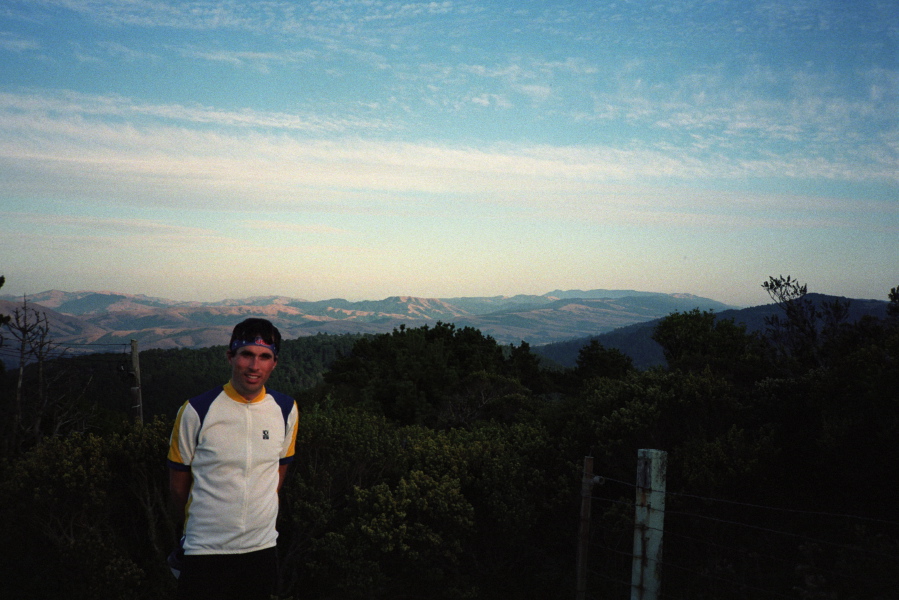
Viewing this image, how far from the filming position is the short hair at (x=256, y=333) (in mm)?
3346

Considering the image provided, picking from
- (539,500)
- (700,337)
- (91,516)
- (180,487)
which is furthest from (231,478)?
(700,337)

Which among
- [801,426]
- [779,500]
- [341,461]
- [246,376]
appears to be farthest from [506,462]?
[246,376]

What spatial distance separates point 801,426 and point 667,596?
5.55 m

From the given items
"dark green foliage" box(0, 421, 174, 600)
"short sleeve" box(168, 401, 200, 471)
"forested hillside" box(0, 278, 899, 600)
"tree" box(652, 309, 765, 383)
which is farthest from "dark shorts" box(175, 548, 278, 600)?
"tree" box(652, 309, 765, 383)

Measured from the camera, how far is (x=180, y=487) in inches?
127

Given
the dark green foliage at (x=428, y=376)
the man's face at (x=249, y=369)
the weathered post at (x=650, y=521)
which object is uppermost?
the man's face at (x=249, y=369)

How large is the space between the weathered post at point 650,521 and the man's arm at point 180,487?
4132mm

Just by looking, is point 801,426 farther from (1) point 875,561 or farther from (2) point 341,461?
(2) point 341,461

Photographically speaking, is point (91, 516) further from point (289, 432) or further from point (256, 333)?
point (256, 333)

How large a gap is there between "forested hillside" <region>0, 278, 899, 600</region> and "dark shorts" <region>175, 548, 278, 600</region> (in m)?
5.26

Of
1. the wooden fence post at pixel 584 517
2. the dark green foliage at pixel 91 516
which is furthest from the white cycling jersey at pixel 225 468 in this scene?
the dark green foliage at pixel 91 516

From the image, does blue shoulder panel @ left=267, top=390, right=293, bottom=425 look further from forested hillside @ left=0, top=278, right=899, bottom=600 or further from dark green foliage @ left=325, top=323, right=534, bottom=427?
dark green foliage @ left=325, top=323, right=534, bottom=427

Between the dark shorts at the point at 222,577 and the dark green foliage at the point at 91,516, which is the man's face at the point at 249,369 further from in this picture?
the dark green foliage at the point at 91,516

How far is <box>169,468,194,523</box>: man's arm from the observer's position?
3203mm
